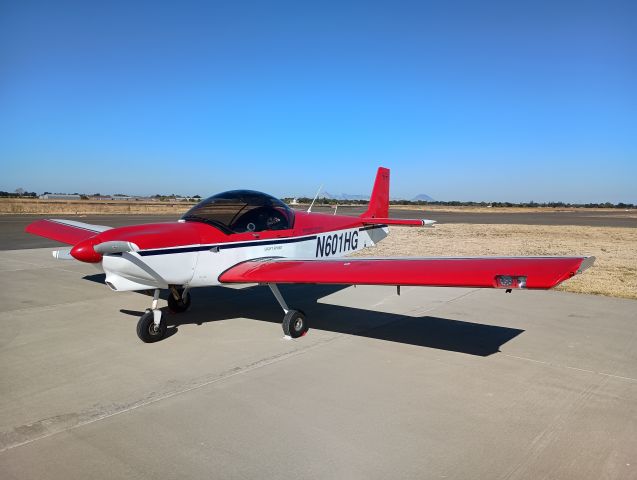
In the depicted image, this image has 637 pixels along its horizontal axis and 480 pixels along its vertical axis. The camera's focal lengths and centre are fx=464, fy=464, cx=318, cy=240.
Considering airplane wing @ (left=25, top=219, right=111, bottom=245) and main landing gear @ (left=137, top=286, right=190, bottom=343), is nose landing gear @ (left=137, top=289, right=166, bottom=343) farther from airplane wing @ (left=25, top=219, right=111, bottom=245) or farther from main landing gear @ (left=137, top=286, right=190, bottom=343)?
airplane wing @ (left=25, top=219, right=111, bottom=245)

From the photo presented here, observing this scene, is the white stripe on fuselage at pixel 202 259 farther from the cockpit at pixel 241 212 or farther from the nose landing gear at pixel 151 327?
the nose landing gear at pixel 151 327

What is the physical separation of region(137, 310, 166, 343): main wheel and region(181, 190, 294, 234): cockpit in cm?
154

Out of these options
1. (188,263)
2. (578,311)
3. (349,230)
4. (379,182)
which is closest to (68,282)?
(188,263)

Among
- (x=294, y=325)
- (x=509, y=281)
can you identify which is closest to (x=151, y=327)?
(x=294, y=325)

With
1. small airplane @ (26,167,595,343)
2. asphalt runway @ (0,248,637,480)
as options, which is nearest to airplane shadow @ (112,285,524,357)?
asphalt runway @ (0,248,637,480)

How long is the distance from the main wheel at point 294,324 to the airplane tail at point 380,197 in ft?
16.9

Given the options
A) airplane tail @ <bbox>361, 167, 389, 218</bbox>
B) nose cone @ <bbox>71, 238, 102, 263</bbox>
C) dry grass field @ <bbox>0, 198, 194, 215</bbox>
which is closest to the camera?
nose cone @ <bbox>71, 238, 102, 263</bbox>

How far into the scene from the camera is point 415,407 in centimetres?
414

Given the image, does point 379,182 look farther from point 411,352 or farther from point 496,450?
point 496,450

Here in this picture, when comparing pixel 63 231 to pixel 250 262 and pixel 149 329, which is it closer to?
pixel 149 329

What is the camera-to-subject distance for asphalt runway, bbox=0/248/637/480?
3.27 metres

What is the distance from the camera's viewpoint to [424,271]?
5.29m

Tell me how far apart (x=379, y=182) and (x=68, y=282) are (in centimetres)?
739

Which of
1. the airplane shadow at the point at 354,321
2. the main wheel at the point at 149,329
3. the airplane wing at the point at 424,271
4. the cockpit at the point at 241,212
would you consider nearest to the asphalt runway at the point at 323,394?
the airplane shadow at the point at 354,321
